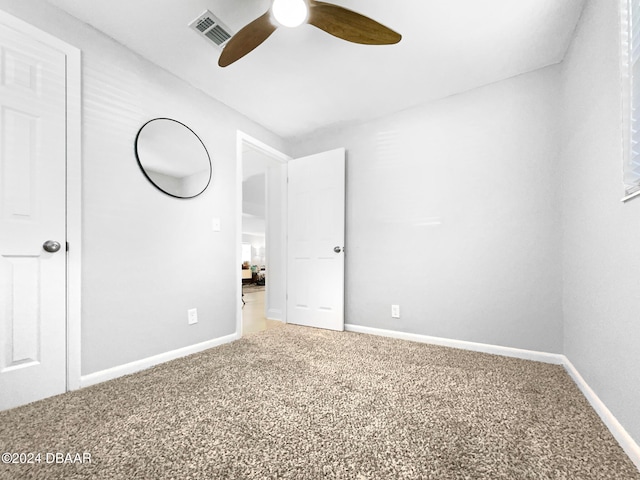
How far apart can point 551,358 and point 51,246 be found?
11.2 feet

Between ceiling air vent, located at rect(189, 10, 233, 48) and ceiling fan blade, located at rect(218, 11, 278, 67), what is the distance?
0.22 m

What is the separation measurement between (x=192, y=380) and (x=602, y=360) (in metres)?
2.27

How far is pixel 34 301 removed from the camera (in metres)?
1.56

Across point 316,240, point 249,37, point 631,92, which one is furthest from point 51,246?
point 631,92

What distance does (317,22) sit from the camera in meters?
1.50

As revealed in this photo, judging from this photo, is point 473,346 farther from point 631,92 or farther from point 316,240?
point 631,92

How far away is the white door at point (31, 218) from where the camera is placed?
4.84 feet

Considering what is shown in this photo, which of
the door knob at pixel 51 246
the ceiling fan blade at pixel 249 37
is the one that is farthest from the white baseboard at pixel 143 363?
the ceiling fan blade at pixel 249 37

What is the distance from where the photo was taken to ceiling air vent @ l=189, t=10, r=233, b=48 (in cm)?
173

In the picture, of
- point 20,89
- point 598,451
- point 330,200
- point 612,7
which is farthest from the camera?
point 330,200

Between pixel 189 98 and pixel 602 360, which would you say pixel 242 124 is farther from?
pixel 602 360

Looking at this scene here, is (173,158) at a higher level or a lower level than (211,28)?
lower

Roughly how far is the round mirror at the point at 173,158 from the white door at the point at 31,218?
0.48 metres

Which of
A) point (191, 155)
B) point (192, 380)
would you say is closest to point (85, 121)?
point (191, 155)
